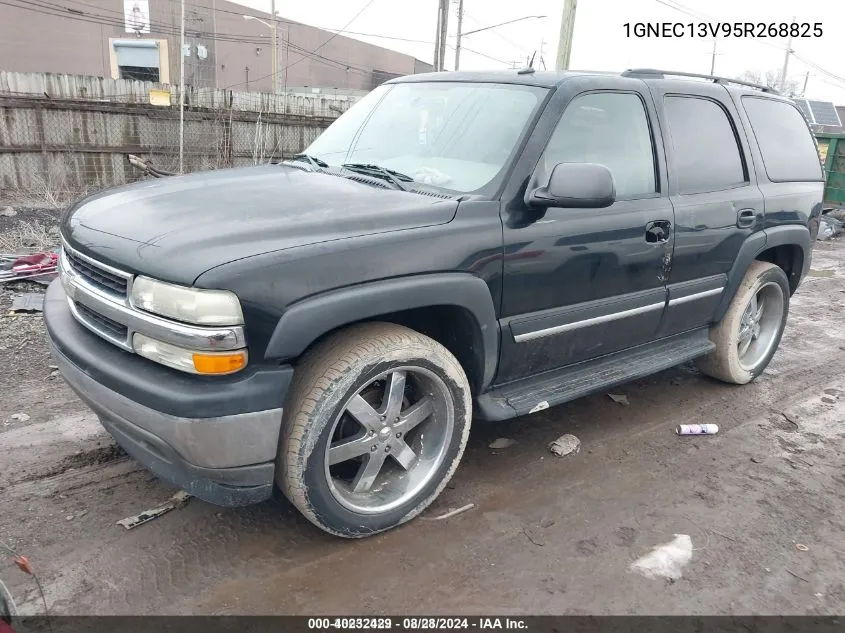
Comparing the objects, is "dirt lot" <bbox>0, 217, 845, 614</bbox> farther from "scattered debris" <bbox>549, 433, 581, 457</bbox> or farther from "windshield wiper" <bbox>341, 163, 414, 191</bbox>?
"windshield wiper" <bbox>341, 163, 414, 191</bbox>

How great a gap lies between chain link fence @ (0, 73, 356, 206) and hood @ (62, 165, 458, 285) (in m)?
8.39

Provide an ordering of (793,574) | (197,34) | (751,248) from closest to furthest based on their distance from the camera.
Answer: (793,574), (751,248), (197,34)

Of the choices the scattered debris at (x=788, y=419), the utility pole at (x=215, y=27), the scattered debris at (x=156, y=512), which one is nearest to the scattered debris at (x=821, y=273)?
the scattered debris at (x=788, y=419)

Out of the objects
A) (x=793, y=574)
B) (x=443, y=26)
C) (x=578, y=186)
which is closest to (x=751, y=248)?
(x=578, y=186)

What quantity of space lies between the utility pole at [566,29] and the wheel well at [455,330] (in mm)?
12365

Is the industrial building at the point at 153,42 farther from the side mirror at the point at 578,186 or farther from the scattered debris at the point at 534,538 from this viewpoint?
the scattered debris at the point at 534,538

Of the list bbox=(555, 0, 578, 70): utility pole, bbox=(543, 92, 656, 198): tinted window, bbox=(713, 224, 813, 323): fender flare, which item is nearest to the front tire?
bbox=(543, 92, 656, 198): tinted window

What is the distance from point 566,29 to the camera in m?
13.9

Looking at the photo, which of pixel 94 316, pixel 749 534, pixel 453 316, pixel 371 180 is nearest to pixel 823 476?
pixel 749 534

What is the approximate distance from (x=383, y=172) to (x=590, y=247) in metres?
1.11

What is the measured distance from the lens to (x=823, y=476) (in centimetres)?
362

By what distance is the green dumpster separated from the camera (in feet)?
44.8

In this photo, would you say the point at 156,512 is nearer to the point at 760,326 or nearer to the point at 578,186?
the point at 578,186

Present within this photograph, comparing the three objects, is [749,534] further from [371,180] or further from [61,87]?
[61,87]
